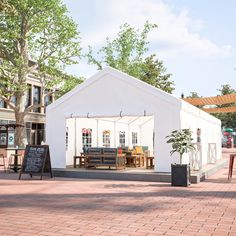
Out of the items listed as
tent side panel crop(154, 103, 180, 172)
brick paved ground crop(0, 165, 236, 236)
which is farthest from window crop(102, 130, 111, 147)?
brick paved ground crop(0, 165, 236, 236)

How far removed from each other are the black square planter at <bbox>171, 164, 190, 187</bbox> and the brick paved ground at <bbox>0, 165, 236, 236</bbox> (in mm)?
335

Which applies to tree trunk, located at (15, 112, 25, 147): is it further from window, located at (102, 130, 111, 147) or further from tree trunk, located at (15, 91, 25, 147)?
window, located at (102, 130, 111, 147)

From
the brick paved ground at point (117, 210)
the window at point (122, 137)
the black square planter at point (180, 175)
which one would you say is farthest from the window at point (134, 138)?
the brick paved ground at point (117, 210)

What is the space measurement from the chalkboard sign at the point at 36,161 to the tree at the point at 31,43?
11206mm

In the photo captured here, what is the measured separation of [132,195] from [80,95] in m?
6.07

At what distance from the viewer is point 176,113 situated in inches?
471

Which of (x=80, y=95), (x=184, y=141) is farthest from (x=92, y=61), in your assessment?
(x=184, y=141)

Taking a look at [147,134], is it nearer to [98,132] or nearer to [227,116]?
[98,132]

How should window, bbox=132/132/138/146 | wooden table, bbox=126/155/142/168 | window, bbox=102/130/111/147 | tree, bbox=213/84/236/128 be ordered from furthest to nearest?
tree, bbox=213/84/236/128 < window, bbox=132/132/138/146 < window, bbox=102/130/111/147 < wooden table, bbox=126/155/142/168

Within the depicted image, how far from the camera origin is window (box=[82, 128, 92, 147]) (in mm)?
16500

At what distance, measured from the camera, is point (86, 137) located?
661 inches

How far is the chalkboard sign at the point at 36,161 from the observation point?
470 inches

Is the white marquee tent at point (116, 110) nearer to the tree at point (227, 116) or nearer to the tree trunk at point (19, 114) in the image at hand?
the tree trunk at point (19, 114)

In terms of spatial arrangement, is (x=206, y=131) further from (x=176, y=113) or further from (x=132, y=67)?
(x=132, y=67)
